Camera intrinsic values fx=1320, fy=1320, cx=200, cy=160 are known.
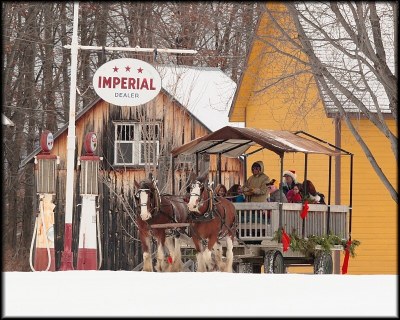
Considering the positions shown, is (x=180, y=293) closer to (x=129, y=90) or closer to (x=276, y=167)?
(x=129, y=90)

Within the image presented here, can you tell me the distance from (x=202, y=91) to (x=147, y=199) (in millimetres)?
20729

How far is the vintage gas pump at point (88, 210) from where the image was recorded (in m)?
23.9

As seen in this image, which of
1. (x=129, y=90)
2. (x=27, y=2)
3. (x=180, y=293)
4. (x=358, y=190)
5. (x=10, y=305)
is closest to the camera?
(x=10, y=305)

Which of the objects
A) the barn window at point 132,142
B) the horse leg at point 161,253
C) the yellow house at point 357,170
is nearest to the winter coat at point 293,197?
the horse leg at point 161,253

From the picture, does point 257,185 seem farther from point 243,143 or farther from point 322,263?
point 322,263

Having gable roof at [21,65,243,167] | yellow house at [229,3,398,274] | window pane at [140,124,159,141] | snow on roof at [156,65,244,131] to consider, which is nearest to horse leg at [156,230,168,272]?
yellow house at [229,3,398,274]

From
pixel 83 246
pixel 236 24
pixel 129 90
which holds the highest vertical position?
pixel 236 24

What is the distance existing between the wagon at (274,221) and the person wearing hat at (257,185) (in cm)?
38

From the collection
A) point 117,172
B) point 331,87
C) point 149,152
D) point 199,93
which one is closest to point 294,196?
point 331,87

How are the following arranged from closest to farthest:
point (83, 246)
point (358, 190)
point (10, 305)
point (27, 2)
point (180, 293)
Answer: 1. point (10, 305)
2. point (180, 293)
3. point (83, 246)
4. point (358, 190)
5. point (27, 2)

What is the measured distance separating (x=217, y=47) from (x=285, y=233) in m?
26.8

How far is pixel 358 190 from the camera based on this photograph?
34781 mm

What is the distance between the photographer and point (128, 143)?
139 ft

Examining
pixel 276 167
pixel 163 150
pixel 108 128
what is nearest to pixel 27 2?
pixel 108 128
